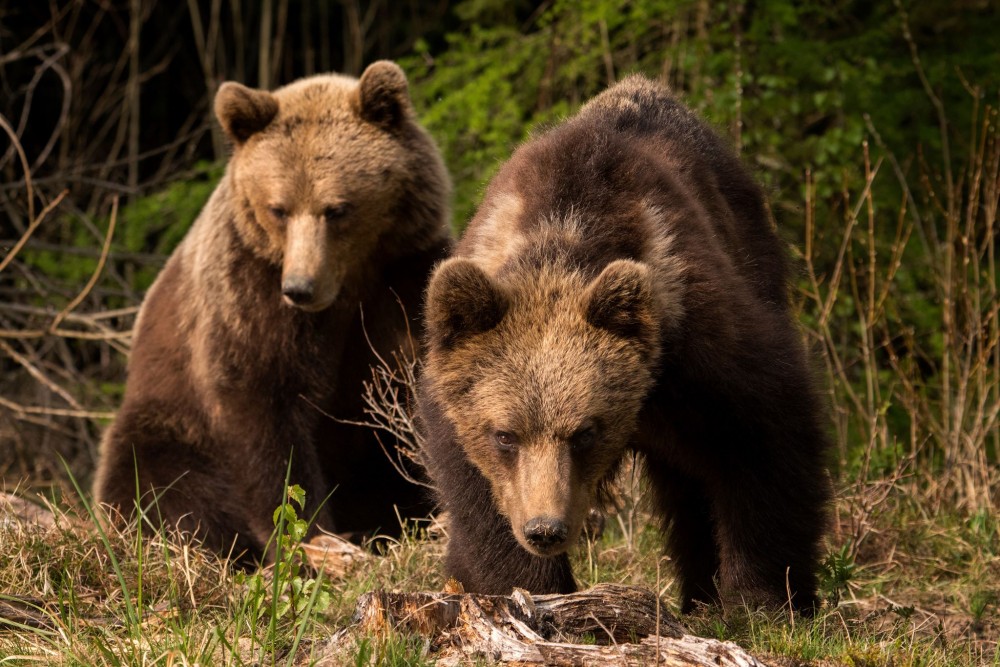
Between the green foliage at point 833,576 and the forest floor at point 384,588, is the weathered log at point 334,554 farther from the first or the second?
the green foliage at point 833,576

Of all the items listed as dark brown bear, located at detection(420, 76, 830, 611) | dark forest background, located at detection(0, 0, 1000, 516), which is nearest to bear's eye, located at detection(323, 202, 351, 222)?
dark forest background, located at detection(0, 0, 1000, 516)

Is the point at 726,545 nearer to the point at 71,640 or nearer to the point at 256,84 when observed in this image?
the point at 71,640

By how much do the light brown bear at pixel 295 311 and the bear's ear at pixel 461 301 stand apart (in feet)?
6.45

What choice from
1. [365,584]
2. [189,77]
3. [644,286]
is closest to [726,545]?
[644,286]

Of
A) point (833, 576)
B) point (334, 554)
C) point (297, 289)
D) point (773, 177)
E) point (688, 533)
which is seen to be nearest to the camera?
point (833, 576)

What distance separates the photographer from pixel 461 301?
398 centimetres

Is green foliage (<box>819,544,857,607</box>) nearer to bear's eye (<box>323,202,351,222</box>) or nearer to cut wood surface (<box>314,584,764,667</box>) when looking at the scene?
cut wood surface (<box>314,584,764,667</box>)

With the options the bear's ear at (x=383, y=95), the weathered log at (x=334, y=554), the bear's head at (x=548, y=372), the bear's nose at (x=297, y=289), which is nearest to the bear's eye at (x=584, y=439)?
the bear's head at (x=548, y=372)

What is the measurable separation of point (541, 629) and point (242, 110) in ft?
11.9

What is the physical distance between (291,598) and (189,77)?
408 inches

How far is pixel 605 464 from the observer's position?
4.05 meters

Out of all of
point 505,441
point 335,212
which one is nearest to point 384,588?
point 505,441

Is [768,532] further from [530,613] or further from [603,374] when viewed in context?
[530,613]

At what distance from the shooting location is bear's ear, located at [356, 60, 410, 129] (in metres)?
Answer: 6.39
